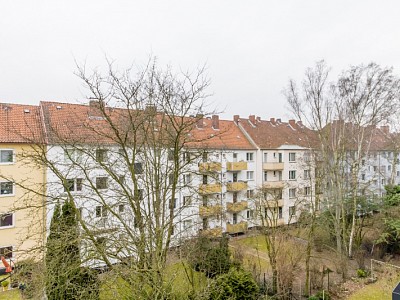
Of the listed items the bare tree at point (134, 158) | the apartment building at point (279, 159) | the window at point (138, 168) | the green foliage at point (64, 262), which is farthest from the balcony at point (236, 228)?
the green foliage at point (64, 262)

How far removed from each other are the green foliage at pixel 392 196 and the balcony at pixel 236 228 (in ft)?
40.0

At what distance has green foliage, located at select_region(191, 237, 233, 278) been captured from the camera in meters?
16.0

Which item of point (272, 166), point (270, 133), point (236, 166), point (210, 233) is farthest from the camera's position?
point (270, 133)

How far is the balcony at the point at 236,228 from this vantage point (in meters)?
28.5

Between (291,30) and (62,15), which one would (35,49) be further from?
(291,30)

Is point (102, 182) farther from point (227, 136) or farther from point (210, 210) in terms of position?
point (227, 136)

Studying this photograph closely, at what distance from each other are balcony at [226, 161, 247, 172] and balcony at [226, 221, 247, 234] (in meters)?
5.35

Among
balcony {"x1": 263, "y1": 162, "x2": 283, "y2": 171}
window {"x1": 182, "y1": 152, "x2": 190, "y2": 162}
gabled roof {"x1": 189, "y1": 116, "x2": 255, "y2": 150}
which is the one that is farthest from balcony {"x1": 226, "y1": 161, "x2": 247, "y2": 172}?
window {"x1": 182, "y1": 152, "x2": 190, "y2": 162}

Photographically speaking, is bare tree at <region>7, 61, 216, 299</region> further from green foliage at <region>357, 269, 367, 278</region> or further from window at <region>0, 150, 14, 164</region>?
green foliage at <region>357, 269, 367, 278</region>

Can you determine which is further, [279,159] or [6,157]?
[279,159]

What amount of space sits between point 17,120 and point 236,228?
21090mm

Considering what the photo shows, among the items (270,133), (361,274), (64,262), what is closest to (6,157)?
(64,262)

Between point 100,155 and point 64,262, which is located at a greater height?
point 100,155

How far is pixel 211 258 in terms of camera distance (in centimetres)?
1664
